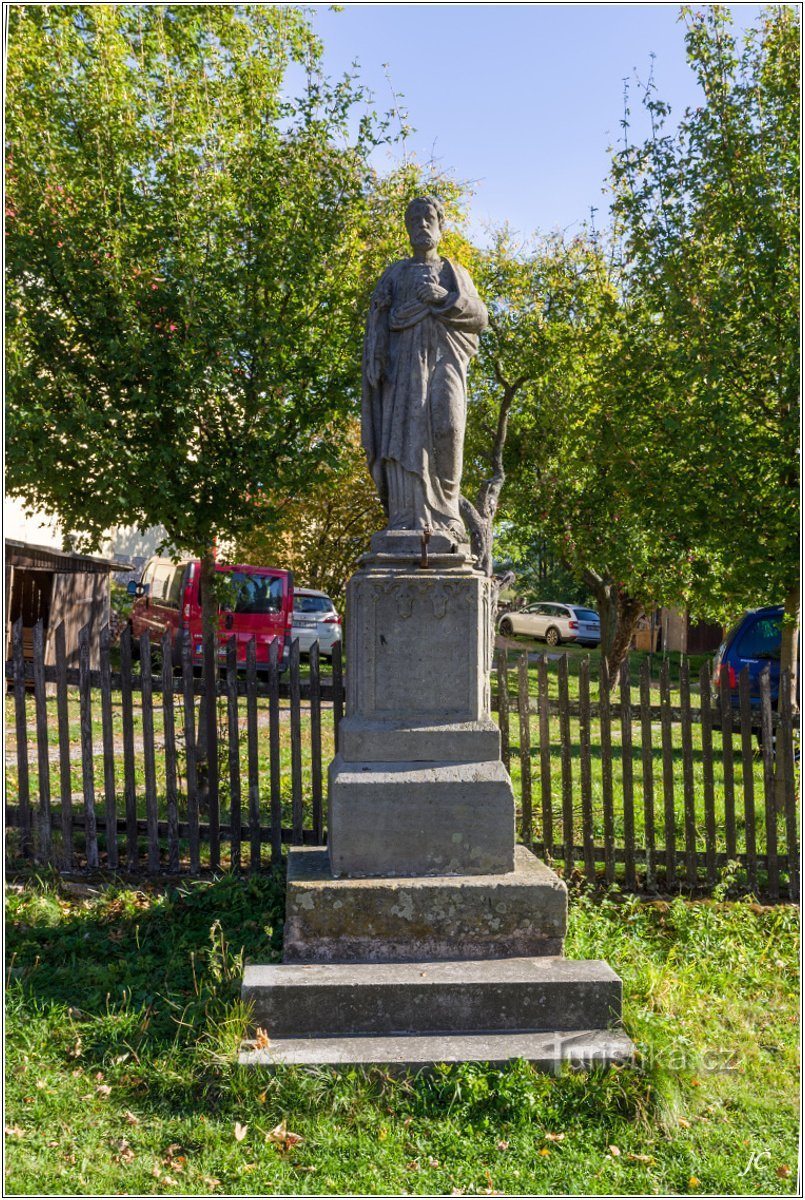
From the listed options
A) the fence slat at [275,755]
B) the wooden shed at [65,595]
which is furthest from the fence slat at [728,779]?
the wooden shed at [65,595]

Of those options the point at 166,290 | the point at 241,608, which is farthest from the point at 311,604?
the point at 166,290

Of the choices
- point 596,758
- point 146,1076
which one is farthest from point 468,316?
point 596,758

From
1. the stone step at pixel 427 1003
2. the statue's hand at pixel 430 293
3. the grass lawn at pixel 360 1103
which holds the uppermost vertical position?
the statue's hand at pixel 430 293

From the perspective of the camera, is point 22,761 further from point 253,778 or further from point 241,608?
point 241,608

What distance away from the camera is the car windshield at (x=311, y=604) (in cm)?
1922

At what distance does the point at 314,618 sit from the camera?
19109 mm

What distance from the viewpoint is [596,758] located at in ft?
35.3

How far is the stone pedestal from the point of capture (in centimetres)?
402

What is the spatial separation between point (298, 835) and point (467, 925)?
2.05 meters

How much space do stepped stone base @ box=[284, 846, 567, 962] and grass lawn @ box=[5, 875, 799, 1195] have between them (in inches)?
16.7

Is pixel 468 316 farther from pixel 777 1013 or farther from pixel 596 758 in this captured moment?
pixel 596 758

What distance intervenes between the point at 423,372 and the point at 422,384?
0.07 metres

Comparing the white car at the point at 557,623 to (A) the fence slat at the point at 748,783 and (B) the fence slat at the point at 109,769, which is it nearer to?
(A) the fence slat at the point at 748,783

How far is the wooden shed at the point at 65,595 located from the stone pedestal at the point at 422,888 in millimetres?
13385
